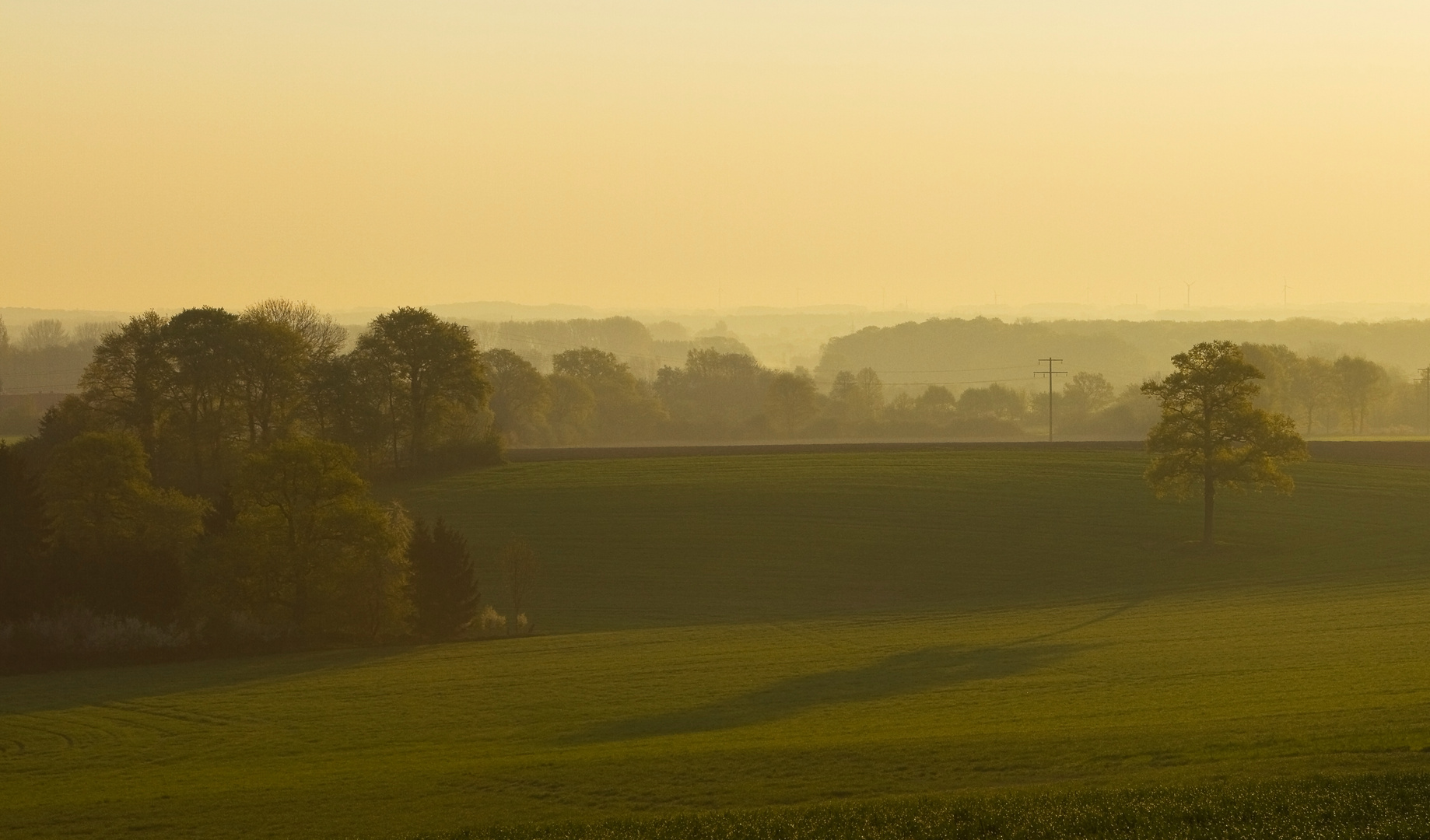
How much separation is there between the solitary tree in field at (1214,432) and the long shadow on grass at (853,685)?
2653 centimetres

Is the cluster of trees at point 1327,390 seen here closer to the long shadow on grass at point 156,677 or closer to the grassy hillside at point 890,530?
the grassy hillside at point 890,530

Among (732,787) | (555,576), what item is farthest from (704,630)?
(732,787)

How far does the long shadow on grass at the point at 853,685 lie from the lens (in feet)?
112

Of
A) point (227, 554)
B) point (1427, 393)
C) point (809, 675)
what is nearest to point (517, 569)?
point (227, 554)

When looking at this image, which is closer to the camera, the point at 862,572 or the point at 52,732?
the point at 52,732

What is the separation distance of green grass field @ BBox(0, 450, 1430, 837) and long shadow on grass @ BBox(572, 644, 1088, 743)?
170 millimetres

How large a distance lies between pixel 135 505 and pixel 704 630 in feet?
83.4

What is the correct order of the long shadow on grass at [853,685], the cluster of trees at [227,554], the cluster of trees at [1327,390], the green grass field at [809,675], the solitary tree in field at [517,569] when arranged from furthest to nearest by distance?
→ the cluster of trees at [1327,390] < the solitary tree in field at [517,569] < the cluster of trees at [227,554] < the long shadow on grass at [853,685] < the green grass field at [809,675]

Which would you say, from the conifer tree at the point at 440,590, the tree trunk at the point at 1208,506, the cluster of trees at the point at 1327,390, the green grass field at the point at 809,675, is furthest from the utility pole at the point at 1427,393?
the conifer tree at the point at 440,590

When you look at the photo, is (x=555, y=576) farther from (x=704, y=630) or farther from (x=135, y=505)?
(x=135, y=505)

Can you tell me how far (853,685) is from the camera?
39656mm

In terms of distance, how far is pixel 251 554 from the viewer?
53.7m

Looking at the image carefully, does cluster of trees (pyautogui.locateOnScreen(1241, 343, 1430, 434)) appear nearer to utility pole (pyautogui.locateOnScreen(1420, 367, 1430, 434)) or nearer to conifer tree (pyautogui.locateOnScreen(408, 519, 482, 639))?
utility pole (pyautogui.locateOnScreen(1420, 367, 1430, 434))

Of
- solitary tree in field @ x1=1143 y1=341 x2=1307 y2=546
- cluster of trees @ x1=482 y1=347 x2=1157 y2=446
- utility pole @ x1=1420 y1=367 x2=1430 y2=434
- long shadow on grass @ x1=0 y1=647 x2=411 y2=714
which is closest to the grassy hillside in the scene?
solitary tree in field @ x1=1143 y1=341 x2=1307 y2=546
